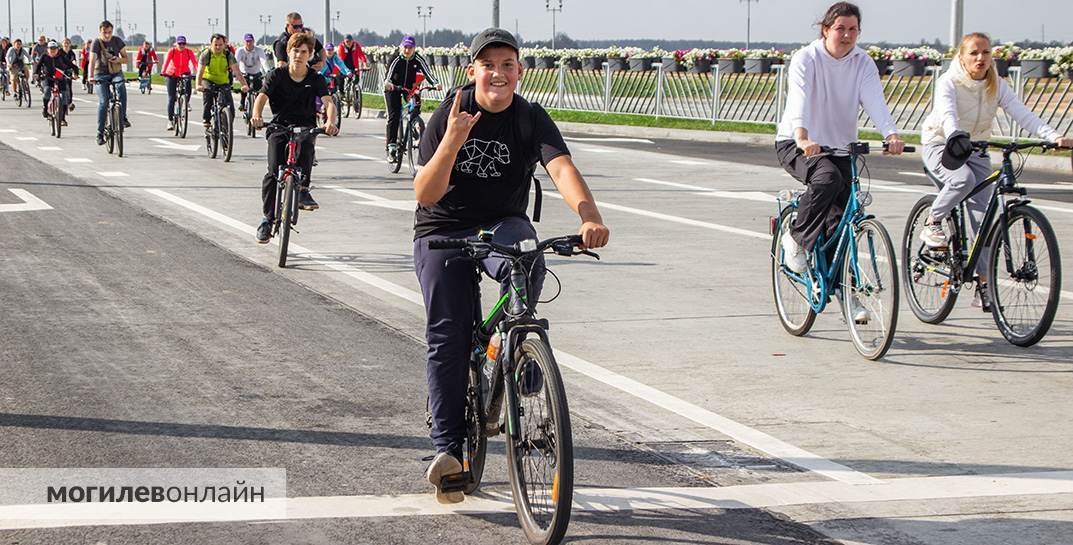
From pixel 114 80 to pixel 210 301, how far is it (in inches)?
502

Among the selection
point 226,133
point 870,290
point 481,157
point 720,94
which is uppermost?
point 481,157

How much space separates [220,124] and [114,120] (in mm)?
1659

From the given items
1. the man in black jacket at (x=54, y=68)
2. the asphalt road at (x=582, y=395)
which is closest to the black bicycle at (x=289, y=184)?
the asphalt road at (x=582, y=395)

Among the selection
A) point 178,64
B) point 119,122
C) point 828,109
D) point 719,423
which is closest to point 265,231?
point 828,109

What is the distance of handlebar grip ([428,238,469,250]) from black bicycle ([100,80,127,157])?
17.5m

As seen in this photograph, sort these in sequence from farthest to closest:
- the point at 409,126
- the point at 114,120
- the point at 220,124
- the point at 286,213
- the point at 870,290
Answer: the point at 114,120 → the point at 220,124 → the point at 409,126 → the point at 286,213 → the point at 870,290

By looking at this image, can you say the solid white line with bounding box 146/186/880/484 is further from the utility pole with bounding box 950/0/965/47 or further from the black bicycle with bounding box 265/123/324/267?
the utility pole with bounding box 950/0/965/47

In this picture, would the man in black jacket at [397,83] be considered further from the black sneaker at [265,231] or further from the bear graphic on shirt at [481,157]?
the bear graphic on shirt at [481,157]

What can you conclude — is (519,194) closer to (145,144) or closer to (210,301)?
(210,301)

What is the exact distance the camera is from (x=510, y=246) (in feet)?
16.3

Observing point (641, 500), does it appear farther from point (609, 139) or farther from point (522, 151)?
point (609, 139)

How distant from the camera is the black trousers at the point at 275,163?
1207 cm

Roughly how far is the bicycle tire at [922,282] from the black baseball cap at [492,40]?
4.50 metres

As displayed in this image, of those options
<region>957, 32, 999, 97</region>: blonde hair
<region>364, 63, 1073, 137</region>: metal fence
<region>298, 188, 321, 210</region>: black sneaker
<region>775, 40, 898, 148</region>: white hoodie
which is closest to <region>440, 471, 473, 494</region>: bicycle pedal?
<region>775, 40, 898, 148</region>: white hoodie
